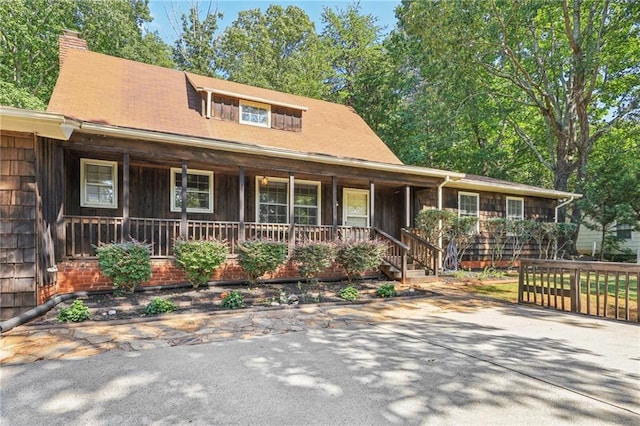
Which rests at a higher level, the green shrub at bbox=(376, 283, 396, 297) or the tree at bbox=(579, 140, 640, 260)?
the tree at bbox=(579, 140, 640, 260)

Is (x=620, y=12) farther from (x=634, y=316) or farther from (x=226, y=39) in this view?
(x=226, y=39)

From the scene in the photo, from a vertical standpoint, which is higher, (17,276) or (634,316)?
(17,276)

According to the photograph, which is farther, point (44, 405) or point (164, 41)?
point (164, 41)

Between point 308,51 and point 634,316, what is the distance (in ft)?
77.7

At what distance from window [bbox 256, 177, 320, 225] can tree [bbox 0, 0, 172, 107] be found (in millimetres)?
12382

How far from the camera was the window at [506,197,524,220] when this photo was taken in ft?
44.1

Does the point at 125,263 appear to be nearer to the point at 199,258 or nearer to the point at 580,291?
the point at 199,258

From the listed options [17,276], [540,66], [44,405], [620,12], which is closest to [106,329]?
[17,276]

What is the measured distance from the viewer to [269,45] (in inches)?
1001

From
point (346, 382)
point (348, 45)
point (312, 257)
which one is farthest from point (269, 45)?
point (346, 382)

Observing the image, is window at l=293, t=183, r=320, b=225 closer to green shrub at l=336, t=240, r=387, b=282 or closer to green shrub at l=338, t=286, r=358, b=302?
green shrub at l=336, t=240, r=387, b=282

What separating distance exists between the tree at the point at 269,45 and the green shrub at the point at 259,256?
18.4 m

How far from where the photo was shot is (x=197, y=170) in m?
9.12

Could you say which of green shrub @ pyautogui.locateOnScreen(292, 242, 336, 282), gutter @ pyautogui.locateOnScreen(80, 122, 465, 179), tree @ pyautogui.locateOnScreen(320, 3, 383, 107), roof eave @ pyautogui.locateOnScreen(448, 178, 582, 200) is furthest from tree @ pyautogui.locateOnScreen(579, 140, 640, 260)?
tree @ pyautogui.locateOnScreen(320, 3, 383, 107)
